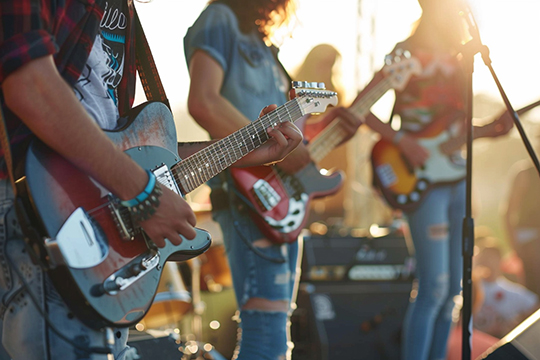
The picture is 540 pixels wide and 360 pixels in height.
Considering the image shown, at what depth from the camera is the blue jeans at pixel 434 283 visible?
9.96 ft

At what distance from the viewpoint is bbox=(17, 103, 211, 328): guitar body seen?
105 centimetres

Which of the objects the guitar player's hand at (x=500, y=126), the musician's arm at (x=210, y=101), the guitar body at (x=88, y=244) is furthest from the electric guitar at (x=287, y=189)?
the guitar player's hand at (x=500, y=126)

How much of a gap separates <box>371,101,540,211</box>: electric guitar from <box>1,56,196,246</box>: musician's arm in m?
2.30

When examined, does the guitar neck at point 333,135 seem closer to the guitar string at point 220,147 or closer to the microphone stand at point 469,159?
the microphone stand at point 469,159

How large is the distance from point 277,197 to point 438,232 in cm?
130

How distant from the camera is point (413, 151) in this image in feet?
11.1

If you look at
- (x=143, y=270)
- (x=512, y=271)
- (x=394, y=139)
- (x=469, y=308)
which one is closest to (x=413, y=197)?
(x=394, y=139)

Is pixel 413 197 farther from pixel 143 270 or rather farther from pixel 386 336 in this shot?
pixel 143 270

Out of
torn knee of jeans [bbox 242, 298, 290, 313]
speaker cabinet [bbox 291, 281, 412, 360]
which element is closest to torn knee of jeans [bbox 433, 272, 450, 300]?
speaker cabinet [bbox 291, 281, 412, 360]

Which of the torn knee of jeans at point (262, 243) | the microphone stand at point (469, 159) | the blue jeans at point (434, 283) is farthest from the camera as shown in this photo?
the blue jeans at point (434, 283)

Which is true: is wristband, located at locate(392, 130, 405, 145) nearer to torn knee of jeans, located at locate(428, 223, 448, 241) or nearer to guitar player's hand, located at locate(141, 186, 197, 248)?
torn knee of jeans, located at locate(428, 223, 448, 241)

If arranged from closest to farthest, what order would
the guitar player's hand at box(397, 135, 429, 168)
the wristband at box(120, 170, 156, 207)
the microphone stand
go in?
the wristband at box(120, 170, 156, 207) < the microphone stand < the guitar player's hand at box(397, 135, 429, 168)

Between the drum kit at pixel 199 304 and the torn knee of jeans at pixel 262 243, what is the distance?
1463 mm

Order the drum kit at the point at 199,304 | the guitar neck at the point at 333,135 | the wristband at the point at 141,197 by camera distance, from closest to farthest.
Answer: the wristband at the point at 141,197
the guitar neck at the point at 333,135
the drum kit at the point at 199,304
